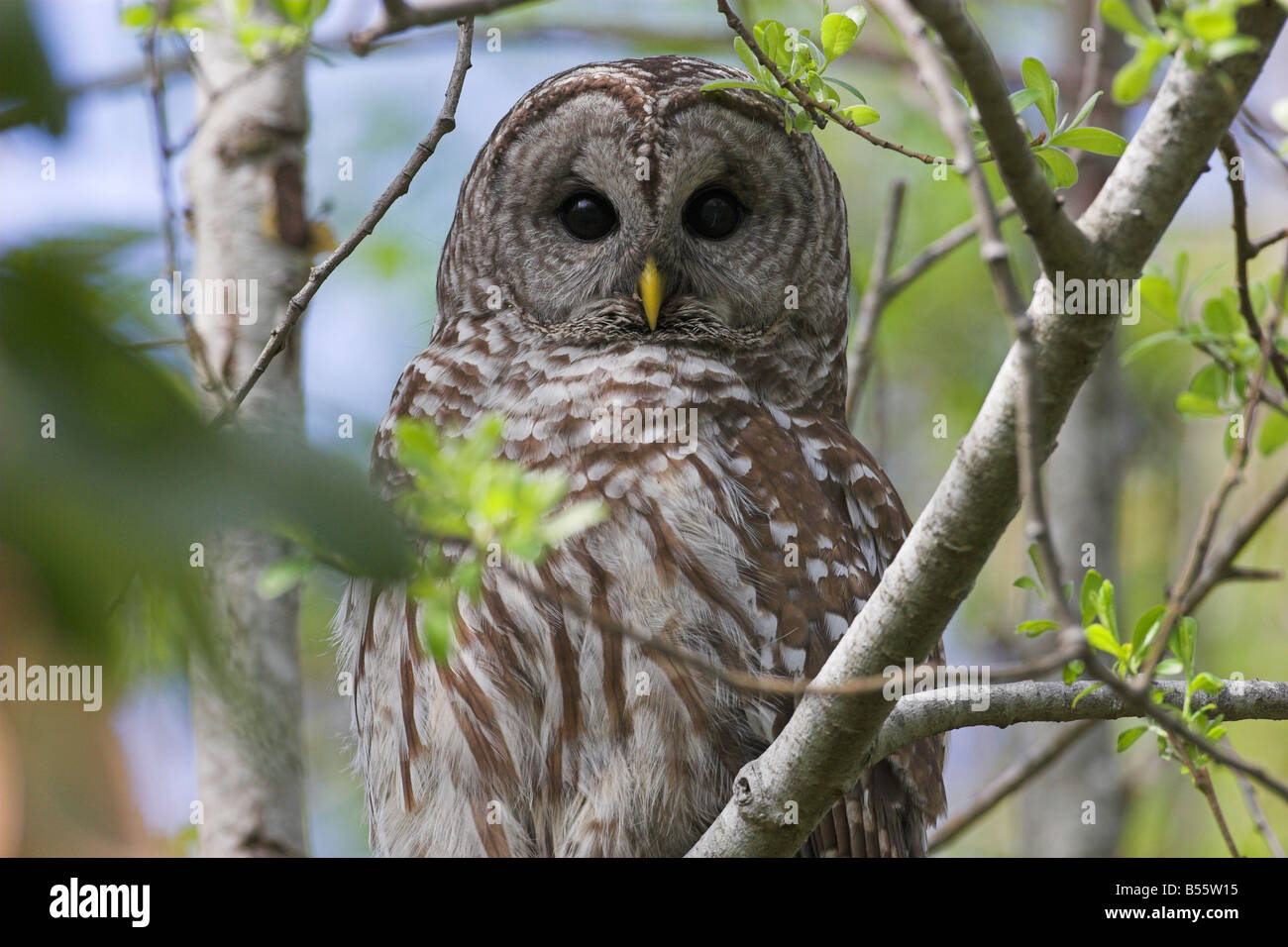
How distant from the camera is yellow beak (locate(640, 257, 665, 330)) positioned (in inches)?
154

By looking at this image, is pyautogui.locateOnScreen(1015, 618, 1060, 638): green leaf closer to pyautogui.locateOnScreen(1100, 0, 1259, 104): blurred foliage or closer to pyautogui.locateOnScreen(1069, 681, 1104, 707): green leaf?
pyautogui.locateOnScreen(1069, 681, 1104, 707): green leaf

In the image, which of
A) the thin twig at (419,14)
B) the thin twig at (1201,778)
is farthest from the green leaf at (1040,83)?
the thin twig at (1201,778)

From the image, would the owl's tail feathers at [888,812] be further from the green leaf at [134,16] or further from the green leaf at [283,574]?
the green leaf at [134,16]

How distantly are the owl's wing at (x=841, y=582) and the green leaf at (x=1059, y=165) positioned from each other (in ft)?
4.13

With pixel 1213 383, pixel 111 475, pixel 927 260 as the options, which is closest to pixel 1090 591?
pixel 1213 383

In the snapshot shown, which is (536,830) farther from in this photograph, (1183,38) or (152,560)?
(152,560)

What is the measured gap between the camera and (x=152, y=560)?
67cm

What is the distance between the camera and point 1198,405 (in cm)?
353

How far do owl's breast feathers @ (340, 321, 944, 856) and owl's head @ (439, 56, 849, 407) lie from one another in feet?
1.30

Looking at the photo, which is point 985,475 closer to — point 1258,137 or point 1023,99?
point 1023,99

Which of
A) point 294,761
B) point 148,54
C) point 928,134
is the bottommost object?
point 294,761

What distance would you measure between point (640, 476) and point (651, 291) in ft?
2.38
